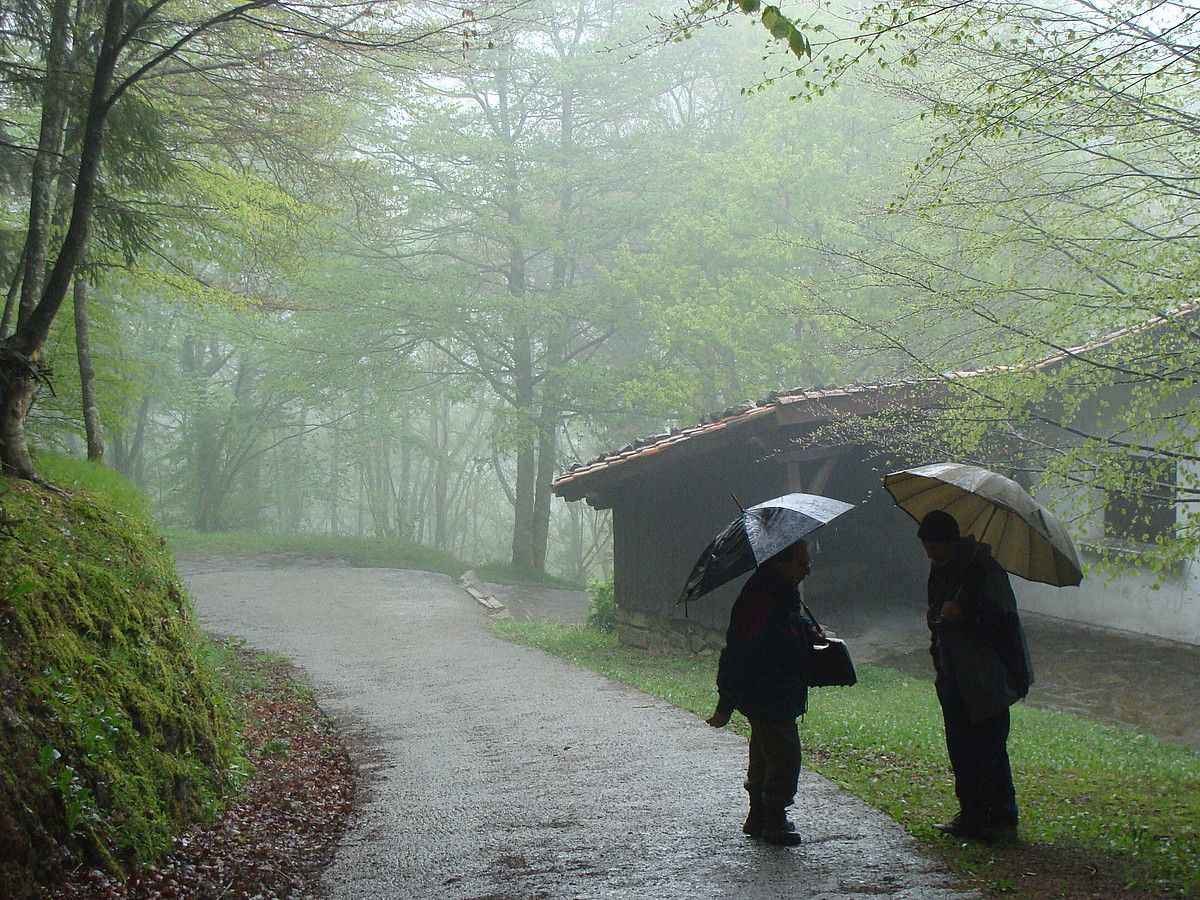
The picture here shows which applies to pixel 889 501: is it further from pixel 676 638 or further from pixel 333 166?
pixel 333 166

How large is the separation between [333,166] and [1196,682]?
1185 centimetres

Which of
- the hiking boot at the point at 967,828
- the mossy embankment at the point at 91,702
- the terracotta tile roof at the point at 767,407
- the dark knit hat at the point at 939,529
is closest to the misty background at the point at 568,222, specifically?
the terracotta tile roof at the point at 767,407

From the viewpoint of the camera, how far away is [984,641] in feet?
17.0

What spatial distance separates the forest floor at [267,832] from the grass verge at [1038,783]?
3.41 metres

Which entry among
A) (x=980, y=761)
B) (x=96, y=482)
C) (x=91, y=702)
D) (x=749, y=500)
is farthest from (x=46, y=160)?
(x=749, y=500)

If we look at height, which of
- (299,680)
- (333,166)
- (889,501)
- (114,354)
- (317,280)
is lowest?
(299,680)

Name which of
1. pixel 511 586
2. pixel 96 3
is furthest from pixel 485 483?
pixel 96 3

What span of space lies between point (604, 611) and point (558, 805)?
1155cm

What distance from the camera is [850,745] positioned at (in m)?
8.26

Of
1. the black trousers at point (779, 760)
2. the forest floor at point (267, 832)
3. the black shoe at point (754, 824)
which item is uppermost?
the black trousers at point (779, 760)

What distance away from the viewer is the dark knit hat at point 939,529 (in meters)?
5.24

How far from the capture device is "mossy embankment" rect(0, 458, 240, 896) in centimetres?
425

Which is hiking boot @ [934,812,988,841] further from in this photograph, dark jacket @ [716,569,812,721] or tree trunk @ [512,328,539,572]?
tree trunk @ [512,328,539,572]

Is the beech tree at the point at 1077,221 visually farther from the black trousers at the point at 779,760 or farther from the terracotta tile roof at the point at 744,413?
the black trousers at the point at 779,760
